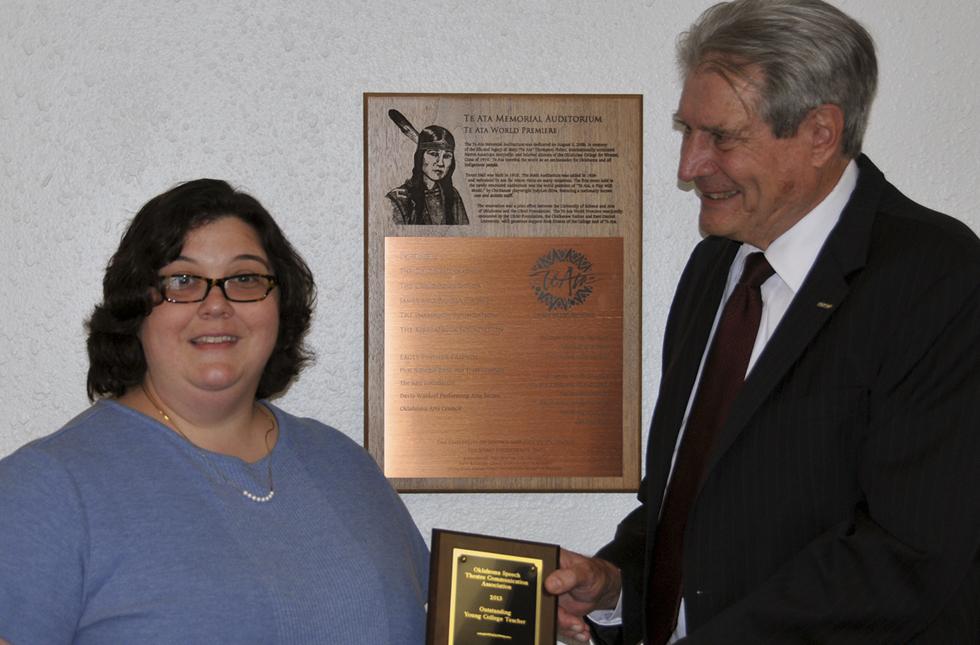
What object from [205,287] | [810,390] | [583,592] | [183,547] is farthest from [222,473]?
[810,390]

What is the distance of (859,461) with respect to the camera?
1749 mm

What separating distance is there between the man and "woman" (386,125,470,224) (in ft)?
2.09

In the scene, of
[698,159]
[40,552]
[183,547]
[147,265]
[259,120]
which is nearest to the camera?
[40,552]

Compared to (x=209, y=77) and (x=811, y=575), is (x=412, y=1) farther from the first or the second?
(x=811, y=575)

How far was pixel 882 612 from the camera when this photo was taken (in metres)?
1.67

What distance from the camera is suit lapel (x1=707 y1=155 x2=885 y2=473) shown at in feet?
5.84

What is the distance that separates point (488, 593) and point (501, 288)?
2.66 ft

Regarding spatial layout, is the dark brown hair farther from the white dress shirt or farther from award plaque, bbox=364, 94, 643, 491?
the white dress shirt

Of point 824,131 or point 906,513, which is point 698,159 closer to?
point 824,131

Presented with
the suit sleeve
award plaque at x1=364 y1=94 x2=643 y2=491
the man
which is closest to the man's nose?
the man

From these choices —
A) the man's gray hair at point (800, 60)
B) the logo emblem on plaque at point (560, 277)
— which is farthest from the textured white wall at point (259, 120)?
the man's gray hair at point (800, 60)

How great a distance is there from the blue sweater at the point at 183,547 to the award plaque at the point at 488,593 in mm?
86

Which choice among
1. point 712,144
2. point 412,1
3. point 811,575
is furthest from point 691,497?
point 412,1

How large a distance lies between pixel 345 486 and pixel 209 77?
3.38 ft
